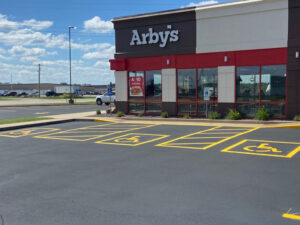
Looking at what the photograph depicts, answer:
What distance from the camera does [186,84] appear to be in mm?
20922

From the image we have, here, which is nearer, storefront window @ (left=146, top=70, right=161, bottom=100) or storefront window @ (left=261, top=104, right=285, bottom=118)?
storefront window @ (left=261, top=104, right=285, bottom=118)

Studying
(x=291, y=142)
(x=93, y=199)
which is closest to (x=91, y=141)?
(x=93, y=199)

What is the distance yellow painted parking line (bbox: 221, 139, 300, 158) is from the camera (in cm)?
969

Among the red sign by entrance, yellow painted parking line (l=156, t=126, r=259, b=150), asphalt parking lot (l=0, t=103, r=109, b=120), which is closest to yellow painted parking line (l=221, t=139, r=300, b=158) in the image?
yellow painted parking line (l=156, t=126, r=259, b=150)

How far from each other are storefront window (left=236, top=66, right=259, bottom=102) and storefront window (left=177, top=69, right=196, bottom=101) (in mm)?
2863

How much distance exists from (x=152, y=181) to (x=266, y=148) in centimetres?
514

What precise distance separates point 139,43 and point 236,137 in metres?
12.0

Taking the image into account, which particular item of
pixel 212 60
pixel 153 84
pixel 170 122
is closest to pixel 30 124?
pixel 170 122

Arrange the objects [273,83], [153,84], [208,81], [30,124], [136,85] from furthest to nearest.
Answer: [136,85] < [153,84] < [208,81] < [30,124] < [273,83]

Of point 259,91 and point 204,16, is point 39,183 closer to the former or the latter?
point 259,91

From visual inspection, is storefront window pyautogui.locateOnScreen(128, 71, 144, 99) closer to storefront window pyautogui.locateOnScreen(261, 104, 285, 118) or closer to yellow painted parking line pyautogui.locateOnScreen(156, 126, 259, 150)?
storefront window pyautogui.locateOnScreen(261, 104, 285, 118)

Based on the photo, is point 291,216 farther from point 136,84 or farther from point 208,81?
point 136,84

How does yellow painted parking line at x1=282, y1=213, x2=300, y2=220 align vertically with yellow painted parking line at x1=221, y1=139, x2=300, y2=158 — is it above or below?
below

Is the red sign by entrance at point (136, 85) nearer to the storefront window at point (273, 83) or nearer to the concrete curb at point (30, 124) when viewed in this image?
the concrete curb at point (30, 124)
